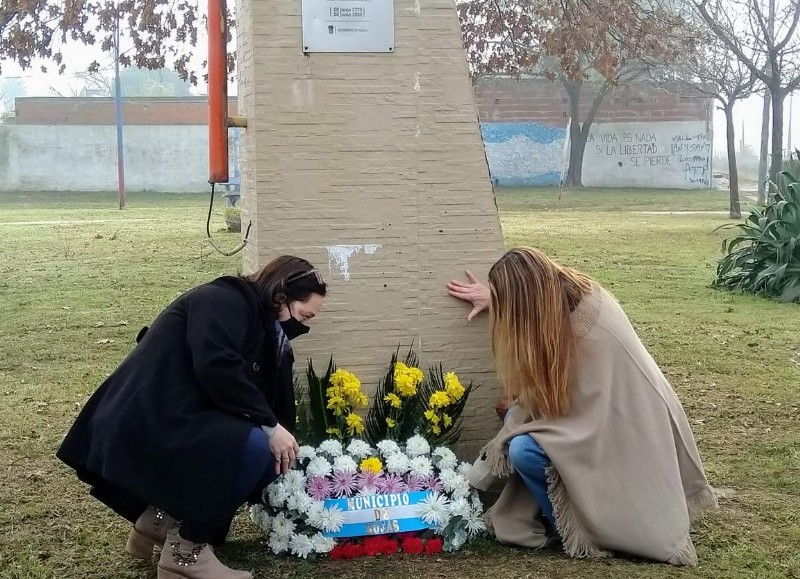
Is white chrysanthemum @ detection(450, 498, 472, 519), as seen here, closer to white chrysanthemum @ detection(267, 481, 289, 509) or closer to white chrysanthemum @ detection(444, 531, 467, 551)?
white chrysanthemum @ detection(444, 531, 467, 551)

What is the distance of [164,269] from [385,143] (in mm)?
8881

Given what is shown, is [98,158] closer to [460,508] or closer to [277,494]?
[277,494]

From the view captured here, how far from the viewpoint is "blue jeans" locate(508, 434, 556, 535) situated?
3520 mm

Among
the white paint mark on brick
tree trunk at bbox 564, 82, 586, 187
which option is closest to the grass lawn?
the white paint mark on brick

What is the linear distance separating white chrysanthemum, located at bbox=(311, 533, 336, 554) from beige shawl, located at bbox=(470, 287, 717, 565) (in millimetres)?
817

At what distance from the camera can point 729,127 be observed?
23.4 metres

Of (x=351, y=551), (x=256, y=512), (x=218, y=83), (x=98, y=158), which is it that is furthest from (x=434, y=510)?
(x=98, y=158)

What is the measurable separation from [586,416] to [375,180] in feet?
4.54

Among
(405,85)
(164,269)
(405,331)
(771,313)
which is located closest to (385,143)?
(405,85)

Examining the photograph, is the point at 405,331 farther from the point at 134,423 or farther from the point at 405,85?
the point at 134,423

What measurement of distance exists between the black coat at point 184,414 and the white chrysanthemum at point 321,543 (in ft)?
1.52

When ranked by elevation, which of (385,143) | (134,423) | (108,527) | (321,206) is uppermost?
(385,143)

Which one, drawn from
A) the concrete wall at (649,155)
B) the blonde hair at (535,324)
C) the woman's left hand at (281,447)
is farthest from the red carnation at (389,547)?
the concrete wall at (649,155)

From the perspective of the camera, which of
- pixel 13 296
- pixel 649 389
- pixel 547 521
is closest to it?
pixel 649 389
